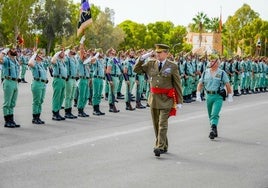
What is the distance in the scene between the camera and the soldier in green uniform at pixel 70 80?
15.6 metres

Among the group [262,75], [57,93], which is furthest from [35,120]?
[262,75]

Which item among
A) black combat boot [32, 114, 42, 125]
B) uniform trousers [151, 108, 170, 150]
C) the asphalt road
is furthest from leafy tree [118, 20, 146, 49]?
uniform trousers [151, 108, 170, 150]

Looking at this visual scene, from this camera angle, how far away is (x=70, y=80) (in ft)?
51.4

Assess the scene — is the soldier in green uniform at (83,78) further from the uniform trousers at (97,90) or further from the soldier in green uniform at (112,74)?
the soldier in green uniform at (112,74)

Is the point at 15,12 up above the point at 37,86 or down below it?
above

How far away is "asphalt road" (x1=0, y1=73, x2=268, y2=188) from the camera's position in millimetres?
7864

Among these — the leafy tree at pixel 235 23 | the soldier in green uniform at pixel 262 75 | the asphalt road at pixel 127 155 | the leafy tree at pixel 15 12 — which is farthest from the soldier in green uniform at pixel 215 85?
the leafy tree at pixel 235 23

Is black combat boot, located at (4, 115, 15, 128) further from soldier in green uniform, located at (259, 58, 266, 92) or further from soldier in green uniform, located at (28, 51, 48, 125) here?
soldier in green uniform, located at (259, 58, 266, 92)

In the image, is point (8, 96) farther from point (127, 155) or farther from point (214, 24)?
point (214, 24)

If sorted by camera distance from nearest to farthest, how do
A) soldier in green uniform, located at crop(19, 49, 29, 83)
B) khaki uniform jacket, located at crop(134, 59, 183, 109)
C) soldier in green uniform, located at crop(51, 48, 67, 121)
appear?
khaki uniform jacket, located at crop(134, 59, 183, 109), soldier in green uniform, located at crop(51, 48, 67, 121), soldier in green uniform, located at crop(19, 49, 29, 83)

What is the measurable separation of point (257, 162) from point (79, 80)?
26.9ft

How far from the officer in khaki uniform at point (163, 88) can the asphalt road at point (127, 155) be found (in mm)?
568

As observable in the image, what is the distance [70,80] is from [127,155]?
6.24 metres

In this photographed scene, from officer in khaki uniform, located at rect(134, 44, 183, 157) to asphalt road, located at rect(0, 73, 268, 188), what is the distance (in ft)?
1.86
